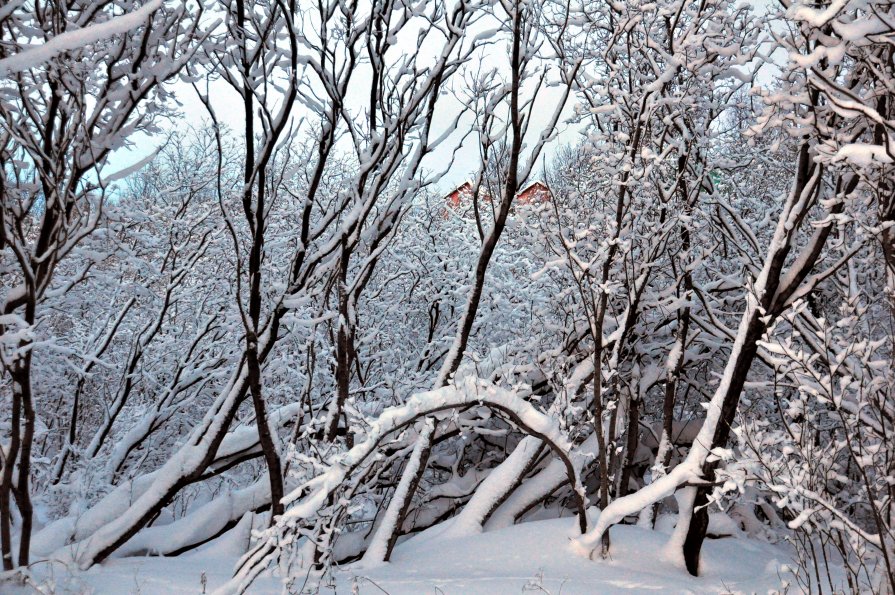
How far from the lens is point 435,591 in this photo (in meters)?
3.90

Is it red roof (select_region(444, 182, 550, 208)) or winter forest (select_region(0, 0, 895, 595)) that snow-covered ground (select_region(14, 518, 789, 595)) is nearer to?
winter forest (select_region(0, 0, 895, 595))

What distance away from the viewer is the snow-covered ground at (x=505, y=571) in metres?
4.13

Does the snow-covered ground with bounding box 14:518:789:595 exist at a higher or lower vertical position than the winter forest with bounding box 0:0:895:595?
lower

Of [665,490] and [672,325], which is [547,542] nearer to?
[665,490]

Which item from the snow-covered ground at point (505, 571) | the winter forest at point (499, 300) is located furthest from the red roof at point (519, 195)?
the snow-covered ground at point (505, 571)

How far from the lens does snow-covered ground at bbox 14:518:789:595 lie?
413cm

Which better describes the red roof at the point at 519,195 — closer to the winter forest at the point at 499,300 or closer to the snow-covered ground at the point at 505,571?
the winter forest at the point at 499,300

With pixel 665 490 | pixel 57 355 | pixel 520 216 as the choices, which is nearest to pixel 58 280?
pixel 57 355

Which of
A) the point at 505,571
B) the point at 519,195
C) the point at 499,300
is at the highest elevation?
the point at 519,195

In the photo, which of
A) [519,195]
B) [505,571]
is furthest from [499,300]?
[505,571]

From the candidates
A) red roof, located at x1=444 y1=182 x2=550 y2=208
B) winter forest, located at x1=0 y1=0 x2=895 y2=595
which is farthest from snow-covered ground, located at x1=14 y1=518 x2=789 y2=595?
red roof, located at x1=444 y1=182 x2=550 y2=208

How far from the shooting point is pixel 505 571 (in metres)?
4.67

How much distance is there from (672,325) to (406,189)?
4.33m

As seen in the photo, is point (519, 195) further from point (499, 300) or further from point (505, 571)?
point (505, 571)
